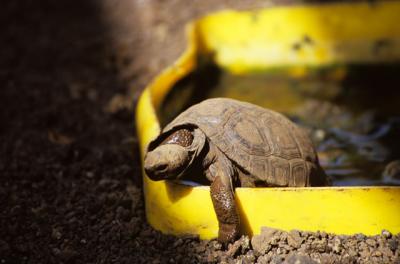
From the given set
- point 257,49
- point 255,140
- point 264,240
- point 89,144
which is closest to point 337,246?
point 264,240

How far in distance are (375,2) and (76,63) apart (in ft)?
9.06

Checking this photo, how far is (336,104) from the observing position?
4055 millimetres

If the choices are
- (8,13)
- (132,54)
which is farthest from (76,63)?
(8,13)

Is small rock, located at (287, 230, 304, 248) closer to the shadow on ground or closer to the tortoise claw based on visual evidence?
the tortoise claw

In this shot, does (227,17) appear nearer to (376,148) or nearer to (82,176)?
(376,148)

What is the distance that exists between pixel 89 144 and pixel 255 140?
55.0 inches

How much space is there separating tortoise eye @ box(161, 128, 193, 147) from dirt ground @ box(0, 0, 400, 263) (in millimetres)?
480

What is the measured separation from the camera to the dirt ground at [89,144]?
2.41 metres

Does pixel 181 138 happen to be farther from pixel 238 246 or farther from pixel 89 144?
pixel 89 144

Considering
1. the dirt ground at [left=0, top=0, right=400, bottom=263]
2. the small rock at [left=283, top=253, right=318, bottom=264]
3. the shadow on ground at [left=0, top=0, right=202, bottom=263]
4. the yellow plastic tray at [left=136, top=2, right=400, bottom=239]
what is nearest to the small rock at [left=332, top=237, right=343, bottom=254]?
the dirt ground at [left=0, top=0, right=400, bottom=263]

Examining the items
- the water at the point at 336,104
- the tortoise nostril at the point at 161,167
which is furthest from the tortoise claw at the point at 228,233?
the water at the point at 336,104

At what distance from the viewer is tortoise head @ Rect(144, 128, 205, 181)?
2.39m

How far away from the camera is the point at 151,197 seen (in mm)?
2611

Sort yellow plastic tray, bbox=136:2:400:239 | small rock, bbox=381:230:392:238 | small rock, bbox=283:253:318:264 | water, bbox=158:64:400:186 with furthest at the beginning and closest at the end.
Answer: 1. water, bbox=158:64:400:186
2. yellow plastic tray, bbox=136:2:400:239
3. small rock, bbox=381:230:392:238
4. small rock, bbox=283:253:318:264
